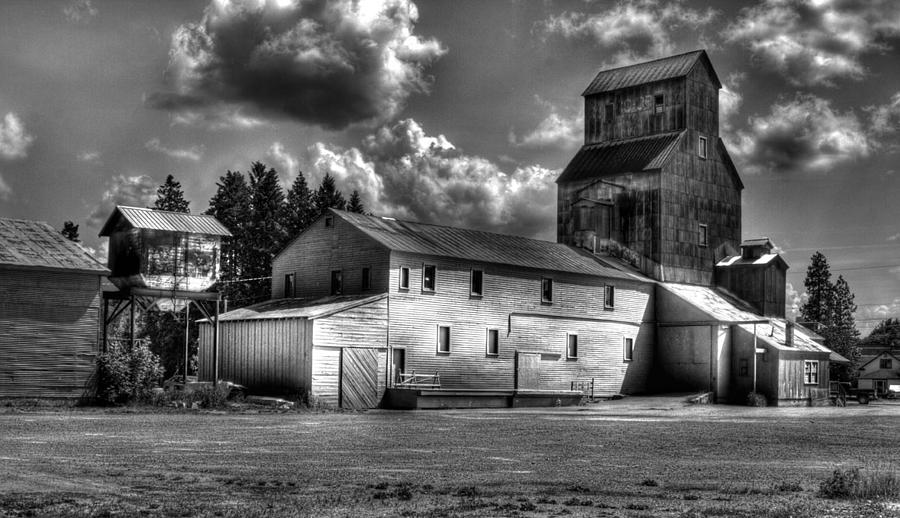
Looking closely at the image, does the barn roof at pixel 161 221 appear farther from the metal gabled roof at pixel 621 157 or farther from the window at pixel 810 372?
the window at pixel 810 372

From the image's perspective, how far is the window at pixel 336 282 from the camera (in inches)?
2074

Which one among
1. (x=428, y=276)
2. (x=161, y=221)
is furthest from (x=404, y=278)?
(x=161, y=221)

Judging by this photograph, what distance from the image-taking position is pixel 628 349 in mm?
61875

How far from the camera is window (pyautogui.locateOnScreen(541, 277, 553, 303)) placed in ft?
187

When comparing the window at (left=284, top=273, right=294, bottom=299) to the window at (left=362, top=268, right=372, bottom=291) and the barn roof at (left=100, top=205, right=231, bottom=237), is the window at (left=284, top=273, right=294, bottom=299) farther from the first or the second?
the barn roof at (left=100, top=205, right=231, bottom=237)

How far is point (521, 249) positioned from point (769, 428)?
25.5 meters

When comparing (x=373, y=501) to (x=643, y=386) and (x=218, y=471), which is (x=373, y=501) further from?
(x=643, y=386)

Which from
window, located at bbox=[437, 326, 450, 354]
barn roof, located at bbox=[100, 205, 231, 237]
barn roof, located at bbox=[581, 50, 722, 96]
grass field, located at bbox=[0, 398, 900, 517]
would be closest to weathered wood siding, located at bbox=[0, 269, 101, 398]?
grass field, located at bbox=[0, 398, 900, 517]

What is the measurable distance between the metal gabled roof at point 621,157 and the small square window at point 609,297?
9.04 m

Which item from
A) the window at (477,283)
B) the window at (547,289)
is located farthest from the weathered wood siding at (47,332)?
the window at (547,289)

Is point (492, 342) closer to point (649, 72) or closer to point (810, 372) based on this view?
point (810, 372)

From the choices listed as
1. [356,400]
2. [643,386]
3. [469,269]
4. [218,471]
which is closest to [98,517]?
[218,471]

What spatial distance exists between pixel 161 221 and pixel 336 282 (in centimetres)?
1121

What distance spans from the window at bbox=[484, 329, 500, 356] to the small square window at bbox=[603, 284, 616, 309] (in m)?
8.85
